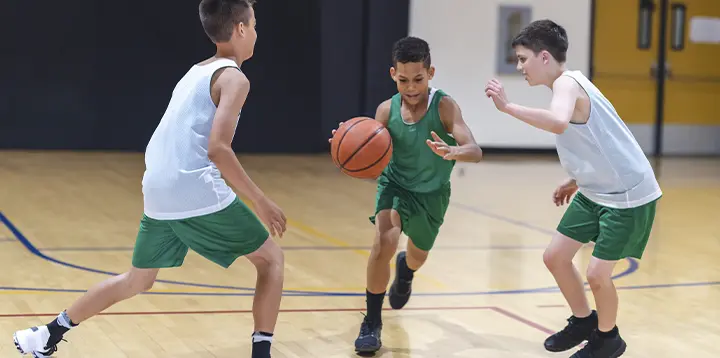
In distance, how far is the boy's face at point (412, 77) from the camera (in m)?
4.53

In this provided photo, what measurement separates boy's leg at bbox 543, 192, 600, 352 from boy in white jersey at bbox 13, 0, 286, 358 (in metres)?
1.12

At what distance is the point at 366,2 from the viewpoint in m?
13.3

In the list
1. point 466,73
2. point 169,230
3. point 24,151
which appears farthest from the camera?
point 466,73

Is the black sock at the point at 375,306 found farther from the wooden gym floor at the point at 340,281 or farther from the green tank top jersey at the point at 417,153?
the green tank top jersey at the point at 417,153

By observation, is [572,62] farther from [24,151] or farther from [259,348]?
[259,348]

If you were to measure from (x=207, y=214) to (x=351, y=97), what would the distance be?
977 centimetres

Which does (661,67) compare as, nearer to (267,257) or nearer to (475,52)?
(475,52)

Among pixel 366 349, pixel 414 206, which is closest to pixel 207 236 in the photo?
pixel 366 349

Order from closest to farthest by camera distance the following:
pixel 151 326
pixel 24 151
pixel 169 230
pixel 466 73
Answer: pixel 169 230 → pixel 151 326 → pixel 24 151 → pixel 466 73

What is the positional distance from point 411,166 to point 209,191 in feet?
4.19

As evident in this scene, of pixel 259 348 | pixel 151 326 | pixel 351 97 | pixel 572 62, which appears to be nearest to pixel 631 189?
pixel 259 348

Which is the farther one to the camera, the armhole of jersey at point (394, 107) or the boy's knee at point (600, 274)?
the armhole of jersey at point (394, 107)

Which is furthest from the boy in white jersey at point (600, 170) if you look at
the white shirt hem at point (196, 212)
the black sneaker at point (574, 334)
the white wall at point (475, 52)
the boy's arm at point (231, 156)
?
the white wall at point (475, 52)

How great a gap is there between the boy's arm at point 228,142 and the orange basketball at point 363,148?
3.12ft
